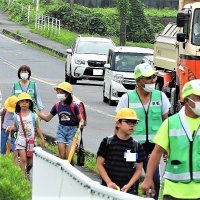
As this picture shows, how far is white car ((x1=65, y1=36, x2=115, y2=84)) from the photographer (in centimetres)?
3722

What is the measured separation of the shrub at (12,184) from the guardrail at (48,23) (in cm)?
4766

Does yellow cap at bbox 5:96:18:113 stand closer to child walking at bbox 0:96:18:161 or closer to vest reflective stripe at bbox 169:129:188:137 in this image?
child walking at bbox 0:96:18:161

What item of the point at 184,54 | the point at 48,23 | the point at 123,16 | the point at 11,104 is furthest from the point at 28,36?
the point at 11,104

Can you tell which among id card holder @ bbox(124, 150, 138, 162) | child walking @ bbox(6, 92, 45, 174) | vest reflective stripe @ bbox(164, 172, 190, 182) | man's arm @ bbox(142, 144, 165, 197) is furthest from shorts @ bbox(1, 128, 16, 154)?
vest reflective stripe @ bbox(164, 172, 190, 182)

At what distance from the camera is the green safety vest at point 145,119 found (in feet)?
38.7

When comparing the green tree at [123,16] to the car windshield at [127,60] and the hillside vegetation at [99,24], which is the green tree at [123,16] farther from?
the car windshield at [127,60]

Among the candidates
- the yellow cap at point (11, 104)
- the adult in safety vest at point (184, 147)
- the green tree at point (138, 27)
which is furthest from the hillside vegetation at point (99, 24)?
the adult in safety vest at point (184, 147)

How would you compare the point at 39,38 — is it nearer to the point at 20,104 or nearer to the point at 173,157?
the point at 20,104

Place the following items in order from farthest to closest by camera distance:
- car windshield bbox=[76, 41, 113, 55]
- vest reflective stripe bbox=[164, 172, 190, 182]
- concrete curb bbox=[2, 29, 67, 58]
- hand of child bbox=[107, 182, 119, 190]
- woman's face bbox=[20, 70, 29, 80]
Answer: concrete curb bbox=[2, 29, 67, 58], car windshield bbox=[76, 41, 113, 55], woman's face bbox=[20, 70, 29, 80], hand of child bbox=[107, 182, 119, 190], vest reflective stripe bbox=[164, 172, 190, 182]

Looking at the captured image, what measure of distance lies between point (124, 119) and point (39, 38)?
4912 cm

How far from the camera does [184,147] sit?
9156 millimetres

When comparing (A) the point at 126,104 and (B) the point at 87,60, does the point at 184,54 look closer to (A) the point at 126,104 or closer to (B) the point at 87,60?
(A) the point at 126,104

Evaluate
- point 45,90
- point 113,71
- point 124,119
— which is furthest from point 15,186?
point 45,90

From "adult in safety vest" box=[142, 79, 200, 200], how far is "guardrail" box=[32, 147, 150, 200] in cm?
93
